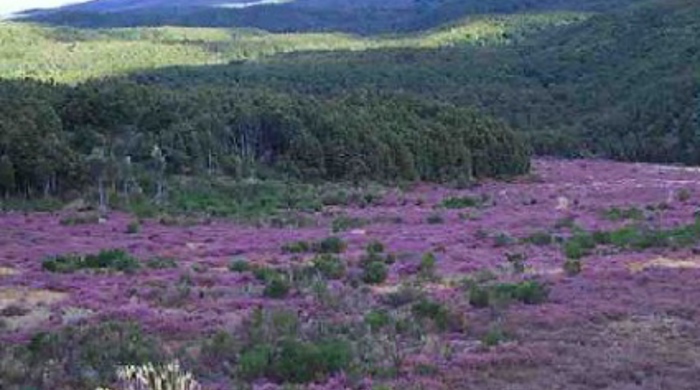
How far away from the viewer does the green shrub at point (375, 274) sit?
22.3 meters

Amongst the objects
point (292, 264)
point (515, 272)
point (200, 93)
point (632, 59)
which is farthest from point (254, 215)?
point (632, 59)

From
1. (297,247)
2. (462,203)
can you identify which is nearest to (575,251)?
(297,247)

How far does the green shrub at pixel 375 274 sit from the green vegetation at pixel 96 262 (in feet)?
18.9

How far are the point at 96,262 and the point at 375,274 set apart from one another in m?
7.60

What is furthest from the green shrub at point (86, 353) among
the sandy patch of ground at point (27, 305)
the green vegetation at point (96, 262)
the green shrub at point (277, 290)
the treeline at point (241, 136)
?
the treeline at point (241, 136)

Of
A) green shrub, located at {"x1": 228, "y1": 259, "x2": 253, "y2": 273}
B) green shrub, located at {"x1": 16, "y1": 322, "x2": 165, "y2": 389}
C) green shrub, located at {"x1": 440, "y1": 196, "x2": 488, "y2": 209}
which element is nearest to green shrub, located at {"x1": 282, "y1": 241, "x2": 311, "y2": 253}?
green shrub, located at {"x1": 228, "y1": 259, "x2": 253, "y2": 273}

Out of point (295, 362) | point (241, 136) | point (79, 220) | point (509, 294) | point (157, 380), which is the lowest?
point (241, 136)

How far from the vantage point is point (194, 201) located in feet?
179

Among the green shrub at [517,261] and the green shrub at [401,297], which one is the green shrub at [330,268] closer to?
the green shrub at [401,297]

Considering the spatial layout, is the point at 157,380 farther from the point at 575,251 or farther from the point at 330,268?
the point at 575,251

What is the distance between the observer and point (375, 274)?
22.4 metres

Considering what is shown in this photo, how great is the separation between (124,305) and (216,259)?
790cm

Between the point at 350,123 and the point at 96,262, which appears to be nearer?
the point at 96,262

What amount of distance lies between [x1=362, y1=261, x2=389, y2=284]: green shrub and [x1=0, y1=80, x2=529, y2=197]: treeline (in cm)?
3697
